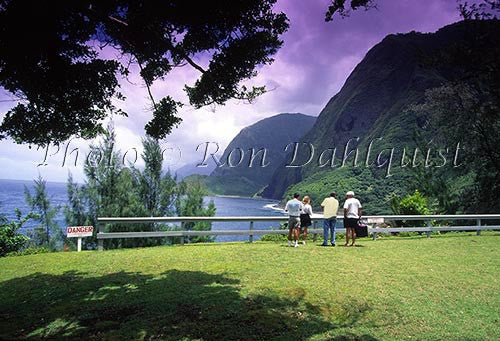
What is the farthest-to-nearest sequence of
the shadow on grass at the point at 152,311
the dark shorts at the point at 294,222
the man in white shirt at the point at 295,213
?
the dark shorts at the point at 294,222 → the man in white shirt at the point at 295,213 → the shadow on grass at the point at 152,311

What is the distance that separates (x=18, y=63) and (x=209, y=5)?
144 inches

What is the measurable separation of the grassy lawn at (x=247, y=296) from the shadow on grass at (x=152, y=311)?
0.07 feet

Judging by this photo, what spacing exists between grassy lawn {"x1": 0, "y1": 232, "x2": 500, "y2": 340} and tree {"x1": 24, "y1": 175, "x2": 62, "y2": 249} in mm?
27283

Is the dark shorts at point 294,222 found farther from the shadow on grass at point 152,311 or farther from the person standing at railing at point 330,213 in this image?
the shadow on grass at point 152,311

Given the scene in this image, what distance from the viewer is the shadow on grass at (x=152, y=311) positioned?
17.1ft

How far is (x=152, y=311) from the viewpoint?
5.98 metres

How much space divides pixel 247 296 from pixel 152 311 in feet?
6.49

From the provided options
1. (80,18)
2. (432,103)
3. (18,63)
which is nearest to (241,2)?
(80,18)

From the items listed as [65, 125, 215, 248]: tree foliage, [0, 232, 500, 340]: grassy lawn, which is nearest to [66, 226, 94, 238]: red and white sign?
[0, 232, 500, 340]: grassy lawn

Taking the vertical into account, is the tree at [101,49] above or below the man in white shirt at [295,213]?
above

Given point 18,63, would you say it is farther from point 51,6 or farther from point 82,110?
point 82,110

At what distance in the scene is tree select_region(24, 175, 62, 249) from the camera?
108 ft

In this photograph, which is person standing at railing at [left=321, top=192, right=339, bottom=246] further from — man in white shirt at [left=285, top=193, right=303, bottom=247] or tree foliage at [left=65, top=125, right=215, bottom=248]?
tree foliage at [left=65, top=125, right=215, bottom=248]

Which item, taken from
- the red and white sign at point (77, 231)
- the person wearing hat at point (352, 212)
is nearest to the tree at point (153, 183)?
the red and white sign at point (77, 231)
